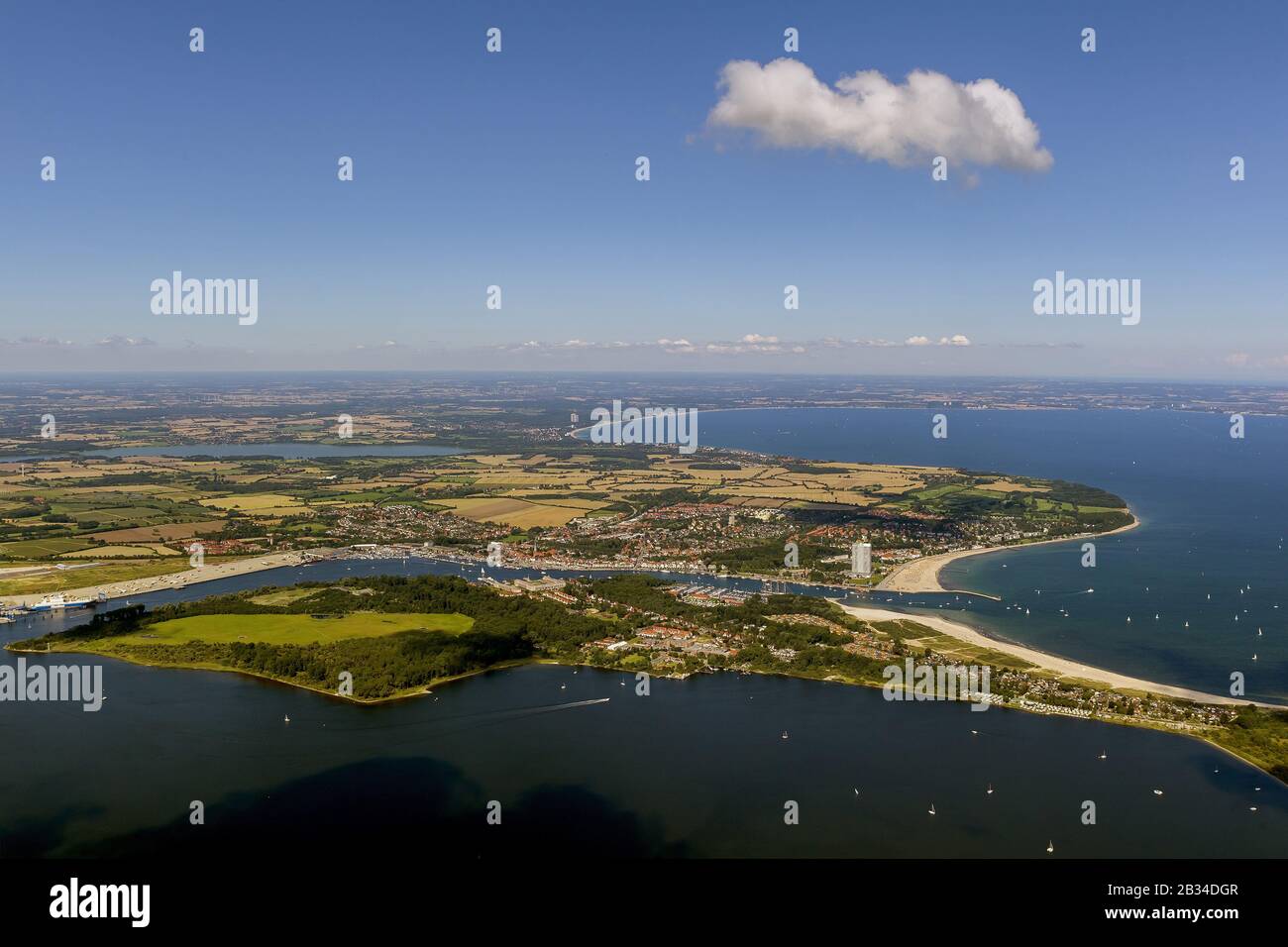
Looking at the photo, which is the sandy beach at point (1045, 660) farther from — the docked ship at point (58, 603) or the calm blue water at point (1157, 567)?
the docked ship at point (58, 603)

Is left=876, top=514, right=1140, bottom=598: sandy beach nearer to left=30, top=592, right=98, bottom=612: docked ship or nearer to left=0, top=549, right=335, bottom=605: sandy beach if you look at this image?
left=0, top=549, right=335, bottom=605: sandy beach

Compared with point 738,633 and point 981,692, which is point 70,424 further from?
point 981,692

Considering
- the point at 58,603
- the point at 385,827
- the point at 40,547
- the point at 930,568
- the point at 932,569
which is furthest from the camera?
the point at 40,547

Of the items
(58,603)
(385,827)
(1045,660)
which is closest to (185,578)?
(58,603)

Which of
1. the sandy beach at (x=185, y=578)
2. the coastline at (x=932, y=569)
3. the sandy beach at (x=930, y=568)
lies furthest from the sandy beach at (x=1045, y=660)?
the sandy beach at (x=185, y=578)

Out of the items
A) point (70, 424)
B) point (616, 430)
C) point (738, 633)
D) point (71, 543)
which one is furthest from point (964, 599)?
point (70, 424)

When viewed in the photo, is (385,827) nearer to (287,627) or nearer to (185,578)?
(287,627)

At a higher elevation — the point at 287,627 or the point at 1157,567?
the point at 1157,567
